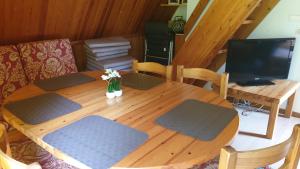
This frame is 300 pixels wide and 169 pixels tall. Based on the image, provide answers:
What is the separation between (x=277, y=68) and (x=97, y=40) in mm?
2320

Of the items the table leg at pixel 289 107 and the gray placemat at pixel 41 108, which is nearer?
the gray placemat at pixel 41 108

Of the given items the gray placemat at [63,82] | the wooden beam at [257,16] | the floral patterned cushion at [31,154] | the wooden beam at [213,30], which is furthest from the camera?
the wooden beam at [257,16]

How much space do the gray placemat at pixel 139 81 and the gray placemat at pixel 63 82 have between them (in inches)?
11.0

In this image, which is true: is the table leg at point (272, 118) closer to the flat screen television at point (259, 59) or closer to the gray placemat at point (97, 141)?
the flat screen television at point (259, 59)

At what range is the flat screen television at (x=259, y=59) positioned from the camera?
284 centimetres

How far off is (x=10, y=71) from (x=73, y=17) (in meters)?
1.02

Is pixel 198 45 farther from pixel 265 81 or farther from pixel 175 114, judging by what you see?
pixel 175 114

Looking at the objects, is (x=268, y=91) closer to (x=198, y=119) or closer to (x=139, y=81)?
(x=139, y=81)

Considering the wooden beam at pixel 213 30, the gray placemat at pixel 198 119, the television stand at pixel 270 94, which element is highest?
the wooden beam at pixel 213 30

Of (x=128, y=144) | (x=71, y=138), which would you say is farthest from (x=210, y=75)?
(x=71, y=138)

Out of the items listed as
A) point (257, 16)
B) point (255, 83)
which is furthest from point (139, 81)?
point (257, 16)

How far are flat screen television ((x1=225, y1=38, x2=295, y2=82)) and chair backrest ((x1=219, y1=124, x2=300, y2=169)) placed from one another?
192 cm

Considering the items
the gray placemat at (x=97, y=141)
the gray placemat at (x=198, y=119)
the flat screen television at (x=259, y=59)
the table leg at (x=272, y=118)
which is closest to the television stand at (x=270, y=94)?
the table leg at (x=272, y=118)

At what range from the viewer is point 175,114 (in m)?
1.46
